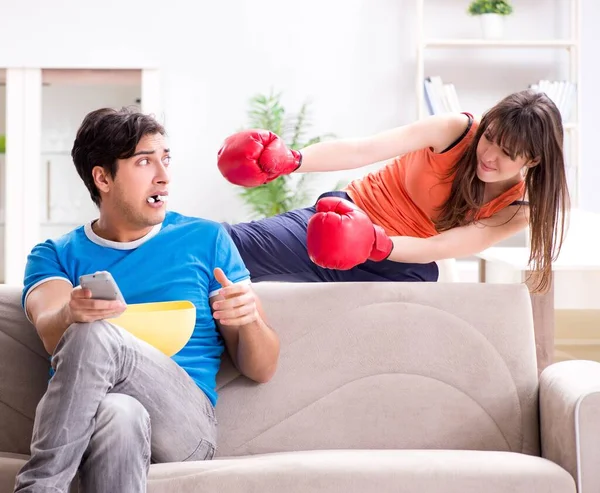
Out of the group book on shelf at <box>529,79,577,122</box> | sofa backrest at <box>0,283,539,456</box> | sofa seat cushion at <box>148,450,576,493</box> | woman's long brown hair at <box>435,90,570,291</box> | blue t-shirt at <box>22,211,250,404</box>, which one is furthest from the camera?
book on shelf at <box>529,79,577,122</box>

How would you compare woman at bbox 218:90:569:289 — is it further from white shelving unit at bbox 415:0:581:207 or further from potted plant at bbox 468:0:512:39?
potted plant at bbox 468:0:512:39

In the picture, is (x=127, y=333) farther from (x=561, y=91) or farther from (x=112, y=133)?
(x=561, y=91)

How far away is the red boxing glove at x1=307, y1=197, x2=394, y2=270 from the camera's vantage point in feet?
6.77

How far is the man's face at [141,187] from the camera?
1.92 metres

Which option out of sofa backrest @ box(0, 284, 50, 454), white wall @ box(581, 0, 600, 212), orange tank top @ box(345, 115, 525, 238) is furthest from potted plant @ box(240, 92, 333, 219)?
sofa backrest @ box(0, 284, 50, 454)

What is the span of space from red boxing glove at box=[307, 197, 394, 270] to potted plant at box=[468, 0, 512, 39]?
10.2 feet

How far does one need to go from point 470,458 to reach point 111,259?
911 millimetres

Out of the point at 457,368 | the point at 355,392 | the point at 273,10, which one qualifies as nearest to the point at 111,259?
the point at 355,392

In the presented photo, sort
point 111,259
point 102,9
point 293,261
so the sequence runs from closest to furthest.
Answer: point 111,259 < point 293,261 < point 102,9

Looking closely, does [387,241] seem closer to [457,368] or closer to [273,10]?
[457,368]

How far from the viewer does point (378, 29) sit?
519cm

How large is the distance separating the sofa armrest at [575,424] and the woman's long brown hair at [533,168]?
0.42 m

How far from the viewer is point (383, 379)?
6.63 ft

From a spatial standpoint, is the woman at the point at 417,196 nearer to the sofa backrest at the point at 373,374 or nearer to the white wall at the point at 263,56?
the sofa backrest at the point at 373,374
